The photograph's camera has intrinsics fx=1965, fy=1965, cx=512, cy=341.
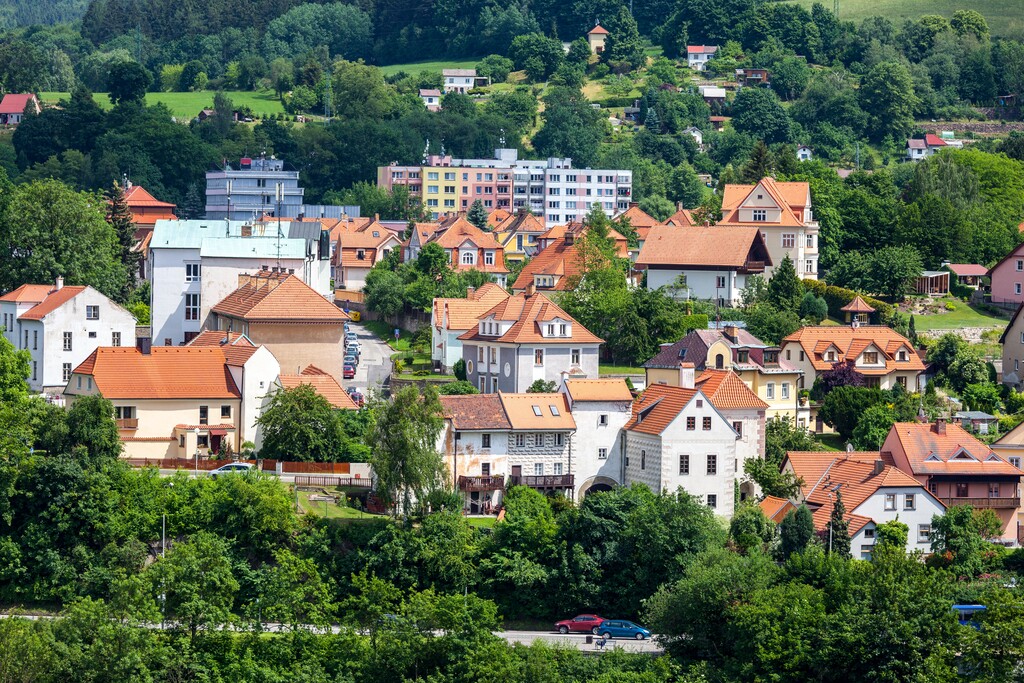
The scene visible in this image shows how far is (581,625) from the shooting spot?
→ 201 feet

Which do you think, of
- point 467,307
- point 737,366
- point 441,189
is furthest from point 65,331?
point 441,189

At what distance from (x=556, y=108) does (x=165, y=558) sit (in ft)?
346

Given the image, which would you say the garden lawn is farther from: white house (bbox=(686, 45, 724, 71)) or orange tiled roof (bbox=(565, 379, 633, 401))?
white house (bbox=(686, 45, 724, 71))

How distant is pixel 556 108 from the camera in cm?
16100

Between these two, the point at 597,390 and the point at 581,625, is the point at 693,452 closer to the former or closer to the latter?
the point at 597,390

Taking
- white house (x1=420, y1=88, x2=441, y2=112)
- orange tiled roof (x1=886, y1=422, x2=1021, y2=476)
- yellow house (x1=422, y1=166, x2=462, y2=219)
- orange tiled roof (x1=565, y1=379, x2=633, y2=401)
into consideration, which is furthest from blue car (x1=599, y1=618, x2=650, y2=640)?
white house (x1=420, y1=88, x2=441, y2=112)

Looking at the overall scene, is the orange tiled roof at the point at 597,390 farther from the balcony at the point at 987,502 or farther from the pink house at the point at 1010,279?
the pink house at the point at 1010,279

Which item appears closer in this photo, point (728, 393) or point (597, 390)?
point (597, 390)

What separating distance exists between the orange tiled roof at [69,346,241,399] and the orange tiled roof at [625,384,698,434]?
1413cm

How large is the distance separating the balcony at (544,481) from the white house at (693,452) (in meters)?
2.56

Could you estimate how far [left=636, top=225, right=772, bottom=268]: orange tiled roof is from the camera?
301 feet

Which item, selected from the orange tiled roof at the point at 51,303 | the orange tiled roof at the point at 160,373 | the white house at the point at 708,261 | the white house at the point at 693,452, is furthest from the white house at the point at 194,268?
the white house at the point at 693,452

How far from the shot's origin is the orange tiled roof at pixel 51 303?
77750 millimetres

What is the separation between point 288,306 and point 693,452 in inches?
711
